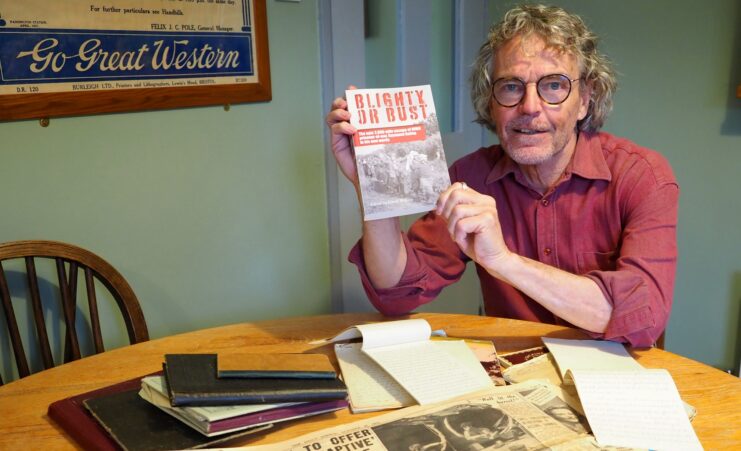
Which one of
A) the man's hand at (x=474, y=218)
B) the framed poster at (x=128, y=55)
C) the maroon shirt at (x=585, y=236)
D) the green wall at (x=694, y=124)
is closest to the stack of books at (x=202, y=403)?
the man's hand at (x=474, y=218)

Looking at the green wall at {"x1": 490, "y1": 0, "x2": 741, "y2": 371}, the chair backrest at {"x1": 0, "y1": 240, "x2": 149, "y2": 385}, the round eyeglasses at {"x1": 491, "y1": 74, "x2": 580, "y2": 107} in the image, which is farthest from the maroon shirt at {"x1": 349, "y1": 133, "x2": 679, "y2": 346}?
the green wall at {"x1": 490, "y1": 0, "x2": 741, "y2": 371}

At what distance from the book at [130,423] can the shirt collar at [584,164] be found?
3.16 feet

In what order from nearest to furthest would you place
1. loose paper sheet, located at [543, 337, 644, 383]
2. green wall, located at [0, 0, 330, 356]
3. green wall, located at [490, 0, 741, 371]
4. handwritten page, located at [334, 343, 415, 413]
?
handwritten page, located at [334, 343, 415, 413]
loose paper sheet, located at [543, 337, 644, 383]
green wall, located at [0, 0, 330, 356]
green wall, located at [490, 0, 741, 371]

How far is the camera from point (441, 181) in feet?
4.50

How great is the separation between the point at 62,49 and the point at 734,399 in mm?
1646

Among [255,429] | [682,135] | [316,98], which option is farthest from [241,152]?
[682,135]

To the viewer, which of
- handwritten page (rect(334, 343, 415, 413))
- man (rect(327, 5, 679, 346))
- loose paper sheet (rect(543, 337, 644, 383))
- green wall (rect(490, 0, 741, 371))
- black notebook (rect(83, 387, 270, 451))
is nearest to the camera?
black notebook (rect(83, 387, 270, 451))

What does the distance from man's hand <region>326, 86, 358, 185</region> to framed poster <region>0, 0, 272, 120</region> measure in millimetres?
599

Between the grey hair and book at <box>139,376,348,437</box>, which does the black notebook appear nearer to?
book at <box>139,376,348,437</box>

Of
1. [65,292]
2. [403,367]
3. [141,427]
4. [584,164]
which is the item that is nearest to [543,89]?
[584,164]

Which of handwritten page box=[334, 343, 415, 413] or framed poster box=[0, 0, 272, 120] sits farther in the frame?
framed poster box=[0, 0, 272, 120]

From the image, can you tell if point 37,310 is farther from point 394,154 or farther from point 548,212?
point 548,212

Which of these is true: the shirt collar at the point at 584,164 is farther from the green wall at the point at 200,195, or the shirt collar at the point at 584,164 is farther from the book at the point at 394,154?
the green wall at the point at 200,195

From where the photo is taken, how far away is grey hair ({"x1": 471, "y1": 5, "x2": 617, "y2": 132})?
1.55 metres
